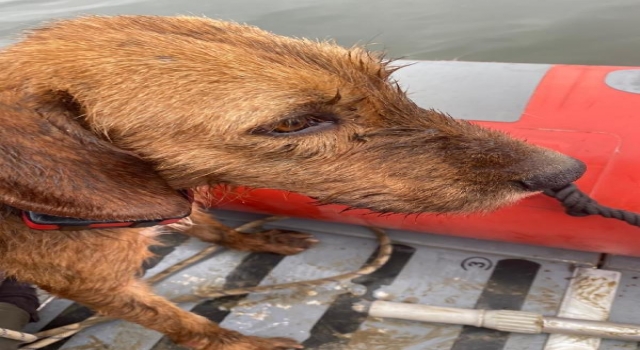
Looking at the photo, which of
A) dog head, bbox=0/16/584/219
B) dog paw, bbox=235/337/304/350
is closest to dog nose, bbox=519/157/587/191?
dog head, bbox=0/16/584/219

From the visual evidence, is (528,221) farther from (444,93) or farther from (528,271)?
(444,93)

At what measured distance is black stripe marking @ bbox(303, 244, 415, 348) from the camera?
110 inches

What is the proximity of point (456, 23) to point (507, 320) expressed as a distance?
17.6 ft

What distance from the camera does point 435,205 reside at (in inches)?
83.8

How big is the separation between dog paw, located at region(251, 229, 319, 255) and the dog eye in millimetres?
1454

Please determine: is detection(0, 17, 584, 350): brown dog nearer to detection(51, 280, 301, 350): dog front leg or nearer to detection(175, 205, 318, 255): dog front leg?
detection(51, 280, 301, 350): dog front leg

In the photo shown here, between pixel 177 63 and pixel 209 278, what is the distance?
1.58 metres

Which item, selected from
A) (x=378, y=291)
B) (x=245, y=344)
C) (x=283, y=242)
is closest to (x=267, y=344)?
(x=245, y=344)

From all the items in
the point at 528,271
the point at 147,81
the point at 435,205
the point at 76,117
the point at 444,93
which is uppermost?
the point at 444,93

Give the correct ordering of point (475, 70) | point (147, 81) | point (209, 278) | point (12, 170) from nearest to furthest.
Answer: point (12, 170) < point (147, 81) < point (209, 278) < point (475, 70)

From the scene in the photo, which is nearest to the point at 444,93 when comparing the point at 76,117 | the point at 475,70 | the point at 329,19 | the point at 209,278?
the point at 475,70

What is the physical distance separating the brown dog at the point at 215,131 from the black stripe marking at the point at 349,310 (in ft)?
2.76

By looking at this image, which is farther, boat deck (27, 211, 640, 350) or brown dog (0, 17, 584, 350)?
boat deck (27, 211, 640, 350)

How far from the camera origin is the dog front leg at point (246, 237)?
338 cm
